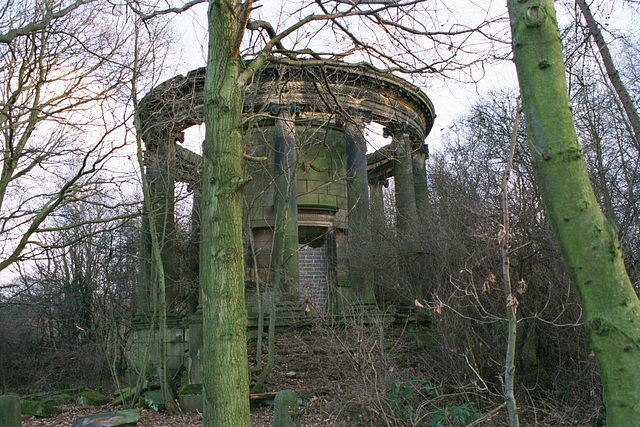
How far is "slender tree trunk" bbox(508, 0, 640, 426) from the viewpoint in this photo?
247cm

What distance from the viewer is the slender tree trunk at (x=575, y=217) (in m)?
2.47

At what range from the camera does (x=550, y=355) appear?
7176 mm

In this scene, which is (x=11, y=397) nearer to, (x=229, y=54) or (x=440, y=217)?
(x=229, y=54)

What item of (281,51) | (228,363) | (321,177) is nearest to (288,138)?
(321,177)

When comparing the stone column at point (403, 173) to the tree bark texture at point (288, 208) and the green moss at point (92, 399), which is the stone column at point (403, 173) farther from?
the green moss at point (92, 399)

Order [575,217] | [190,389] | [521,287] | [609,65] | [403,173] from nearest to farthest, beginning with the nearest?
[575,217] < [521,287] < [609,65] < [190,389] < [403,173]

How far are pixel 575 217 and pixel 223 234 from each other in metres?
2.99

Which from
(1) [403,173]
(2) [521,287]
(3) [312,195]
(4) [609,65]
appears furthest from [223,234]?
(3) [312,195]

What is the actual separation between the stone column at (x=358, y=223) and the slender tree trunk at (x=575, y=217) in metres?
10.1

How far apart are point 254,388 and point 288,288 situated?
12.8 ft

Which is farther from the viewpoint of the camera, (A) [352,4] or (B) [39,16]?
(B) [39,16]

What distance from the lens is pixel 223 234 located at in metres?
4.72

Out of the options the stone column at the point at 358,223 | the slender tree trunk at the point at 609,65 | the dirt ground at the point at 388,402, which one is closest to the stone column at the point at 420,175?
the stone column at the point at 358,223

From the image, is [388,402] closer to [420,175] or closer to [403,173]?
[403,173]
